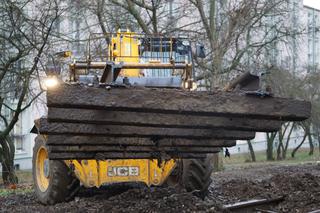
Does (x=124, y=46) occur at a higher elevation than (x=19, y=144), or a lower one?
higher

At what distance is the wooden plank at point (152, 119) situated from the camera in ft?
16.2

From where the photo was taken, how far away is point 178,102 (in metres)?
5.01

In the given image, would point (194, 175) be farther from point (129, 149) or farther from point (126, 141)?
point (126, 141)

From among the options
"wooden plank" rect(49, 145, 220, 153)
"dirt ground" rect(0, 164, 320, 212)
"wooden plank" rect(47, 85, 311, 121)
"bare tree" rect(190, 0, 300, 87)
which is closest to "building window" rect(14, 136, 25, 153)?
"bare tree" rect(190, 0, 300, 87)

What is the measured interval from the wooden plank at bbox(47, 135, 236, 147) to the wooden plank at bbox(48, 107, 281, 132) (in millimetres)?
1170

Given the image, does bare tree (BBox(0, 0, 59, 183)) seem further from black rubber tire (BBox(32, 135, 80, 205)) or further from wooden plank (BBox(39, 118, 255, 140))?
wooden plank (BBox(39, 118, 255, 140))

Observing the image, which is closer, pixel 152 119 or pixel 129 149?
pixel 152 119

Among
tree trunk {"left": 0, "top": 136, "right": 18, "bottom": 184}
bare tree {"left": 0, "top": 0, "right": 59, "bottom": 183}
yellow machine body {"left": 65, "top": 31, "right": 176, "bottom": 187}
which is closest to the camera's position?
yellow machine body {"left": 65, "top": 31, "right": 176, "bottom": 187}

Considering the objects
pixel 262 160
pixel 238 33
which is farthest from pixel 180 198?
pixel 262 160

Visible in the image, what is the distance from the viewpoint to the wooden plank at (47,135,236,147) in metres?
6.33

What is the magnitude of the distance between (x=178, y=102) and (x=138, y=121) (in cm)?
46

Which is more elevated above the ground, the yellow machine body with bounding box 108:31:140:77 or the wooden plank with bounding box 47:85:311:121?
the yellow machine body with bounding box 108:31:140:77

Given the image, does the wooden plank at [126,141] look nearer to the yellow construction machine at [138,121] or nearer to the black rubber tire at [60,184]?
the yellow construction machine at [138,121]

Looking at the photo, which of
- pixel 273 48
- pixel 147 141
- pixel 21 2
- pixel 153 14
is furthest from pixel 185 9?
pixel 147 141
